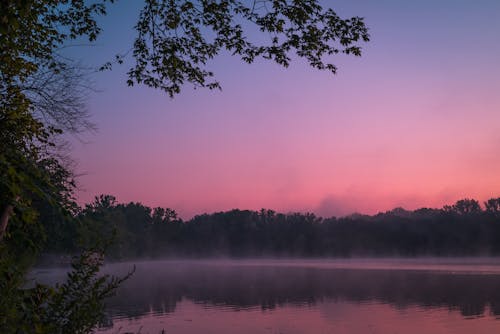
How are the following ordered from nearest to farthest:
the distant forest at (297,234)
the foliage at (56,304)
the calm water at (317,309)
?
the foliage at (56,304) → the calm water at (317,309) → the distant forest at (297,234)

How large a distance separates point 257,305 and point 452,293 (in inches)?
618

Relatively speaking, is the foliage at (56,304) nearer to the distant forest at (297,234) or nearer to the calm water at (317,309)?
the calm water at (317,309)

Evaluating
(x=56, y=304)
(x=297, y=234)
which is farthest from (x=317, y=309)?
(x=297, y=234)

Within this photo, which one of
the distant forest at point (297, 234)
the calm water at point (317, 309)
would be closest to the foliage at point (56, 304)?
the calm water at point (317, 309)

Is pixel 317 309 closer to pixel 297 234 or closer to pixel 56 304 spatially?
pixel 56 304

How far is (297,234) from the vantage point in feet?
484

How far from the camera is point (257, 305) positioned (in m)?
35.9

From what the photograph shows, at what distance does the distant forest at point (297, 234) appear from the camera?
12156 cm

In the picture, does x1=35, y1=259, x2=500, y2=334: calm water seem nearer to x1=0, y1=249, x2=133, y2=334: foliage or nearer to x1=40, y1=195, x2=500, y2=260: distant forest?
x1=0, y1=249, x2=133, y2=334: foliage

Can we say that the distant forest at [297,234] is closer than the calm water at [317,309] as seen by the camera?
No

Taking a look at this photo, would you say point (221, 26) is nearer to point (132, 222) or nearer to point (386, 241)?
point (386, 241)

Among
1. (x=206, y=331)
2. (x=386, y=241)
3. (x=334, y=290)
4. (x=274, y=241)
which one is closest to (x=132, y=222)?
(x=274, y=241)

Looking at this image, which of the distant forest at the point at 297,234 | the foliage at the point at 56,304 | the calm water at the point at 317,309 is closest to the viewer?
the foliage at the point at 56,304

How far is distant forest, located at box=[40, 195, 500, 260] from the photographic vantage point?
122 m
